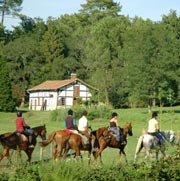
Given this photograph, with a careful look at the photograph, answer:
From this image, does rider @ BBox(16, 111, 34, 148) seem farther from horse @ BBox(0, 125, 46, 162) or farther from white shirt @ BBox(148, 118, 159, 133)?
white shirt @ BBox(148, 118, 159, 133)

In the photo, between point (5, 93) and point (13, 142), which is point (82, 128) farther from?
point (5, 93)

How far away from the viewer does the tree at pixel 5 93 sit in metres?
70.6

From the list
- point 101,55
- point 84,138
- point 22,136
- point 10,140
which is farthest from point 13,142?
point 101,55

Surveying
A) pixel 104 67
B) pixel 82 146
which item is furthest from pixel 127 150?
pixel 104 67

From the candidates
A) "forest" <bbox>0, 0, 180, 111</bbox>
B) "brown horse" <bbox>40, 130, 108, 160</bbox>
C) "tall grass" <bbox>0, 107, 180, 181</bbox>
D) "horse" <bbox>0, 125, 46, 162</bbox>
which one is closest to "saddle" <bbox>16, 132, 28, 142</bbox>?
"horse" <bbox>0, 125, 46, 162</bbox>

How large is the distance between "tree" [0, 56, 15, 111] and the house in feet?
47.3

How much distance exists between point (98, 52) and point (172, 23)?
53.5ft

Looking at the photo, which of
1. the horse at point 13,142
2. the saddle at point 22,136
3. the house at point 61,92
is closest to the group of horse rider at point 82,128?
the saddle at point 22,136

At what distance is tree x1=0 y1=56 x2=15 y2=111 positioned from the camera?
70625 mm

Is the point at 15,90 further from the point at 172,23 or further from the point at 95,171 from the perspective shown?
the point at 95,171

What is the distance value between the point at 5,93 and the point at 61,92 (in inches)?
739

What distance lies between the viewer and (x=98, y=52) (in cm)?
9188

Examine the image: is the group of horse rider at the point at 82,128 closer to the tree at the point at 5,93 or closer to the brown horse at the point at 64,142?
the brown horse at the point at 64,142

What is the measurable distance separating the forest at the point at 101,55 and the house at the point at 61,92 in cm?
224
